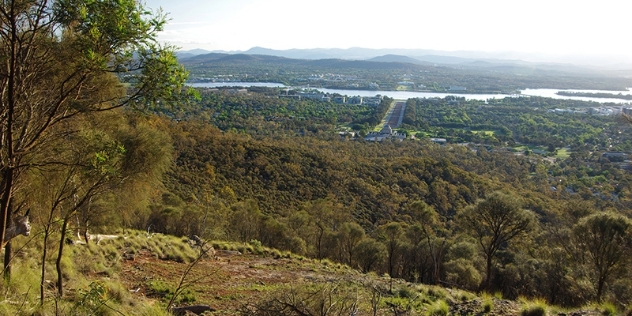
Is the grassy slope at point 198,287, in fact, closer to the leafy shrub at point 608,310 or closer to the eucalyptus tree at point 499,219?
the leafy shrub at point 608,310

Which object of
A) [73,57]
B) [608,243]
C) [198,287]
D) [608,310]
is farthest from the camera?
[608,243]

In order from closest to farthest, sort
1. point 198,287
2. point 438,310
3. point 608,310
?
point 608,310 < point 438,310 < point 198,287

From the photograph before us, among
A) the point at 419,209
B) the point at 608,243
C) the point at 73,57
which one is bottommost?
the point at 419,209

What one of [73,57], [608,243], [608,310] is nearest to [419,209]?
[608,243]

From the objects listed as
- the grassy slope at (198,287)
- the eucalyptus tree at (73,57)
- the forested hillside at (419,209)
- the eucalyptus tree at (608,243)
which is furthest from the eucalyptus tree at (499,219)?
the eucalyptus tree at (73,57)

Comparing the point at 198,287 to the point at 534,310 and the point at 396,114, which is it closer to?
the point at 534,310

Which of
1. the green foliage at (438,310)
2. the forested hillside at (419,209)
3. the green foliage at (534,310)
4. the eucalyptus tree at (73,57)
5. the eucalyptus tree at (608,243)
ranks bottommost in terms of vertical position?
the forested hillside at (419,209)

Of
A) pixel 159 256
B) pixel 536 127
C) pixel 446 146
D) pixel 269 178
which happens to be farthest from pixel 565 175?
pixel 159 256

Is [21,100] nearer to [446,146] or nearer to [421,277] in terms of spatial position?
[421,277]

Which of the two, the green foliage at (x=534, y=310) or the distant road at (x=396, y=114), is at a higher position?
the green foliage at (x=534, y=310)

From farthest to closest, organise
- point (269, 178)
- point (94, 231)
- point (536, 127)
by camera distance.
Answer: point (536, 127), point (269, 178), point (94, 231)

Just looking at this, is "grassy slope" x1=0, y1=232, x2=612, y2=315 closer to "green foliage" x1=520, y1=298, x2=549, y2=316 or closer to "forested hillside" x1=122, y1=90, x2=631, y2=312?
"green foliage" x1=520, y1=298, x2=549, y2=316
